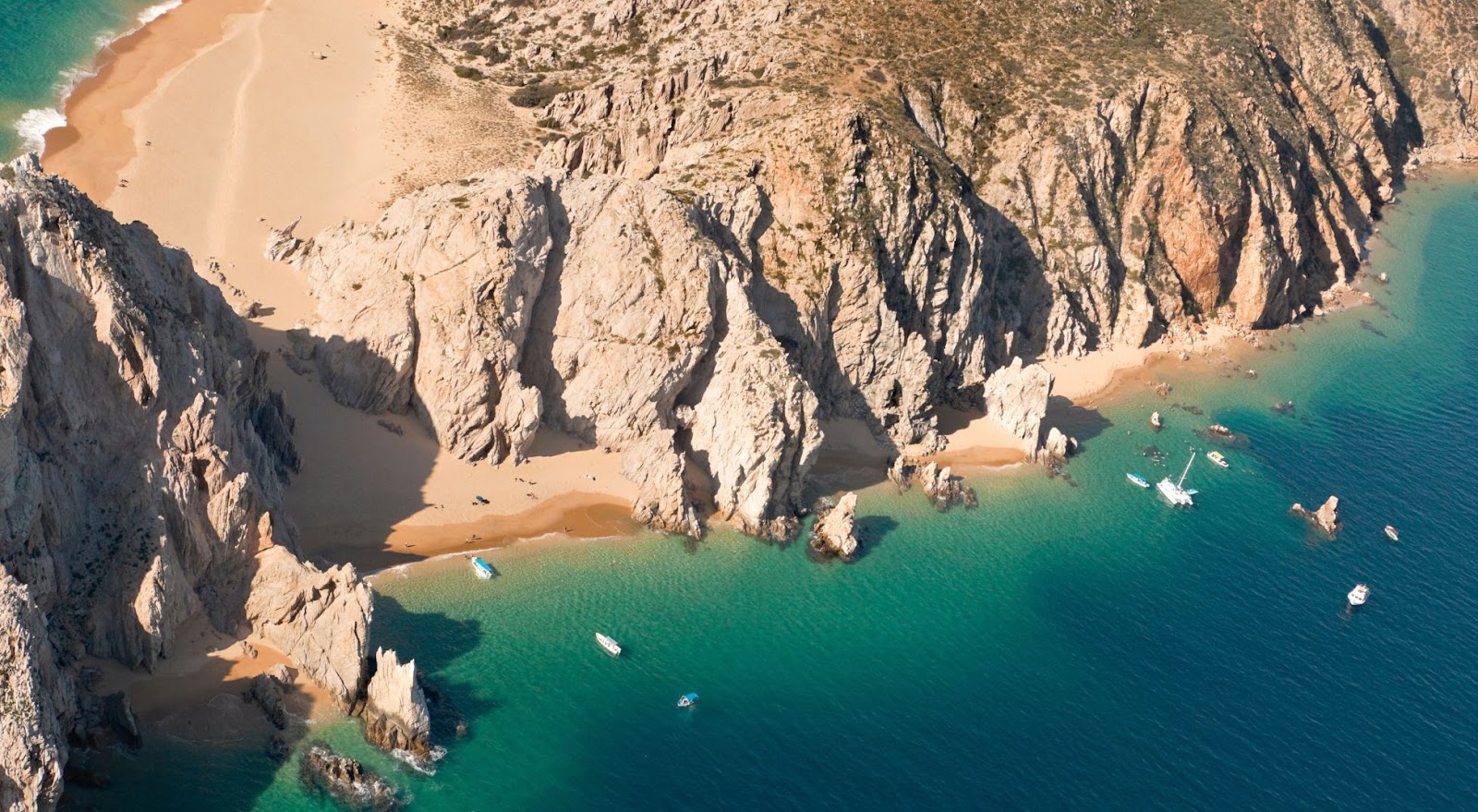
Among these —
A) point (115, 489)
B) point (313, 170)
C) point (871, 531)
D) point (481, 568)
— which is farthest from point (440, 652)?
point (313, 170)

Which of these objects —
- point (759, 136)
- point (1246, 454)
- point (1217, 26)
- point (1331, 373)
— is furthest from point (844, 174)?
point (1217, 26)

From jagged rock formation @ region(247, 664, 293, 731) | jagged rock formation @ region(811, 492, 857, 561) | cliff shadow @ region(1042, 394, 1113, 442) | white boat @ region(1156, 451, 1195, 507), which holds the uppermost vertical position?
jagged rock formation @ region(247, 664, 293, 731)

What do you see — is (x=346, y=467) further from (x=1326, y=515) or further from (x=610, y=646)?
(x=1326, y=515)

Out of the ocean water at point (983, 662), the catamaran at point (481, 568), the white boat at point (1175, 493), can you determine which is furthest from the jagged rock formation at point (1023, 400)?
the catamaran at point (481, 568)

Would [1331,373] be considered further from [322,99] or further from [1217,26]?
[322,99]

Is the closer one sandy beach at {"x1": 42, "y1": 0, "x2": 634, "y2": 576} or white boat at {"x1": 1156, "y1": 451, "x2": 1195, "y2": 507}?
sandy beach at {"x1": 42, "y1": 0, "x2": 634, "y2": 576}

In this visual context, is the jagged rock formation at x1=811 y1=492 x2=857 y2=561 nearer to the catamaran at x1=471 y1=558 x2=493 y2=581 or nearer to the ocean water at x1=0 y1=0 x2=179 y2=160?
the catamaran at x1=471 y1=558 x2=493 y2=581

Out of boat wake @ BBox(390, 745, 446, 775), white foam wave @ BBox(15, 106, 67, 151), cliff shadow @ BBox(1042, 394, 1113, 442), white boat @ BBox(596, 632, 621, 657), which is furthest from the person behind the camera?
cliff shadow @ BBox(1042, 394, 1113, 442)

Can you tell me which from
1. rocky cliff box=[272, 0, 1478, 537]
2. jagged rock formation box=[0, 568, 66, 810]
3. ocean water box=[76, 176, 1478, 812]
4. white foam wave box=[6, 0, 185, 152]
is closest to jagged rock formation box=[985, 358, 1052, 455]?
rocky cliff box=[272, 0, 1478, 537]
